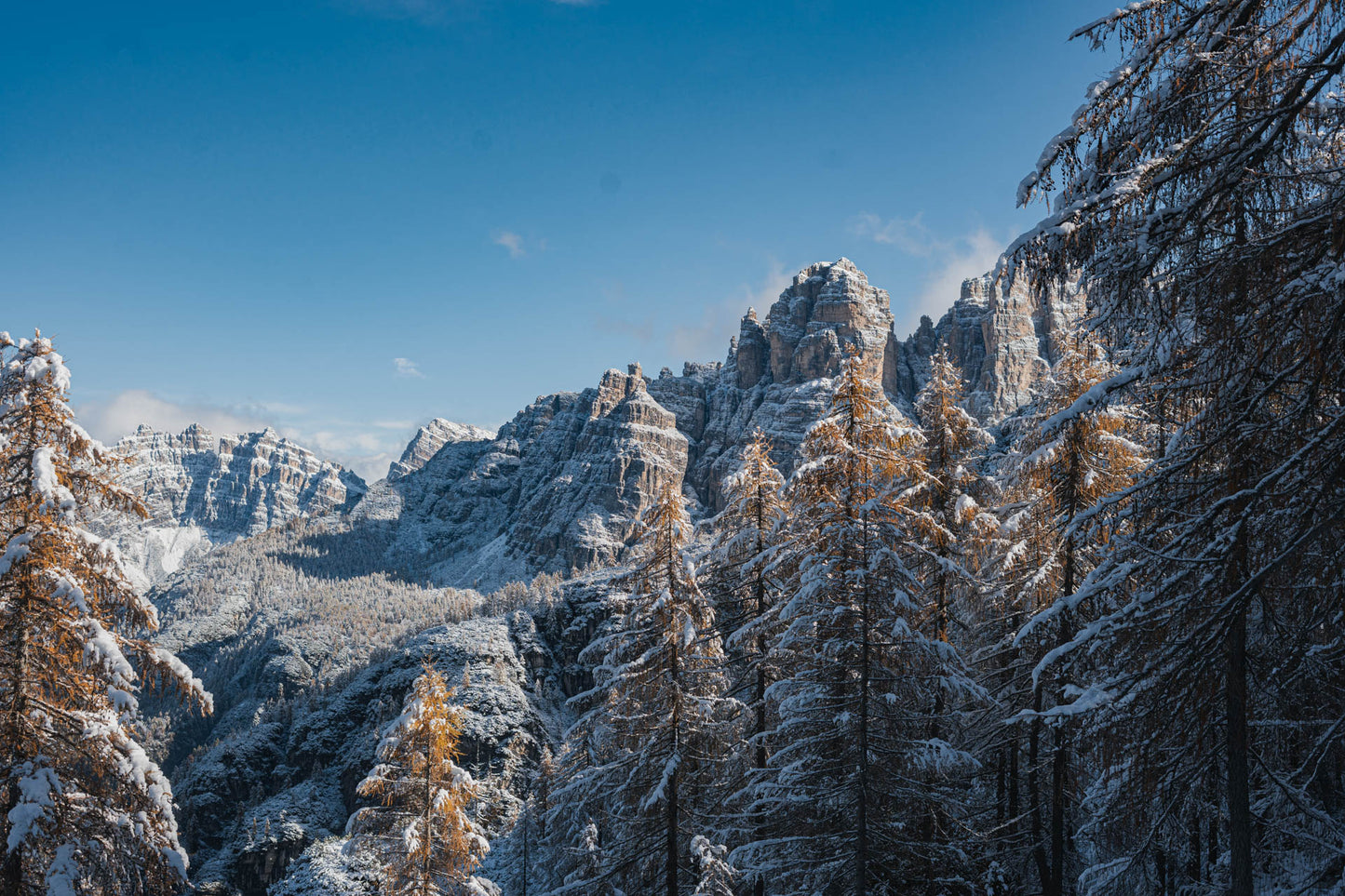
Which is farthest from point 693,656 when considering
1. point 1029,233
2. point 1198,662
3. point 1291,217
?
point 1291,217

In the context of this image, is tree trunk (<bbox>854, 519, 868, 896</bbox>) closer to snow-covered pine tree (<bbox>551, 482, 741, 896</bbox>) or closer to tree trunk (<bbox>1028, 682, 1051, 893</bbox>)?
snow-covered pine tree (<bbox>551, 482, 741, 896</bbox>)

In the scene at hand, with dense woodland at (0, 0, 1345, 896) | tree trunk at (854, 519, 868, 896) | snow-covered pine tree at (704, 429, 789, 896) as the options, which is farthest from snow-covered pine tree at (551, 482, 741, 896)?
tree trunk at (854, 519, 868, 896)

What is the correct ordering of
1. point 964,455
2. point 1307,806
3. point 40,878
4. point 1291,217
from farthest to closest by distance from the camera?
point 964,455 < point 40,878 < point 1307,806 < point 1291,217

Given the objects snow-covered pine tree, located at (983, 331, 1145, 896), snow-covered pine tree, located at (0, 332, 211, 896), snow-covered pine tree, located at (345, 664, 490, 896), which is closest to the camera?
snow-covered pine tree, located at (0, 332, 211, 896)

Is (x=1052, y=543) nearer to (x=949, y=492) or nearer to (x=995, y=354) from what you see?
(x=949, y=492)

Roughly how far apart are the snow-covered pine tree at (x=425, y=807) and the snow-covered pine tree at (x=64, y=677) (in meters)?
7.23

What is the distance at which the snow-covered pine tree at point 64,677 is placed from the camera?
8195 mm

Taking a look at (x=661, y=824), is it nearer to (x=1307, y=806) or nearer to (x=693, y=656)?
(x=693, y=656)

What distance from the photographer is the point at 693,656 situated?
1378 centimetres

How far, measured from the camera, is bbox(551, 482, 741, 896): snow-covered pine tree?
13.4 m

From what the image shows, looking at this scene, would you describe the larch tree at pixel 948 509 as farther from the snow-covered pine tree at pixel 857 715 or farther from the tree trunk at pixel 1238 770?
the tree trunk at pixel 1238 770

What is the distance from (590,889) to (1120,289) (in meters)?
13.7

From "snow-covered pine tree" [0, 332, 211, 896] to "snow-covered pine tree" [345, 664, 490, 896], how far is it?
23.7 ft

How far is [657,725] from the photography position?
13.5m
